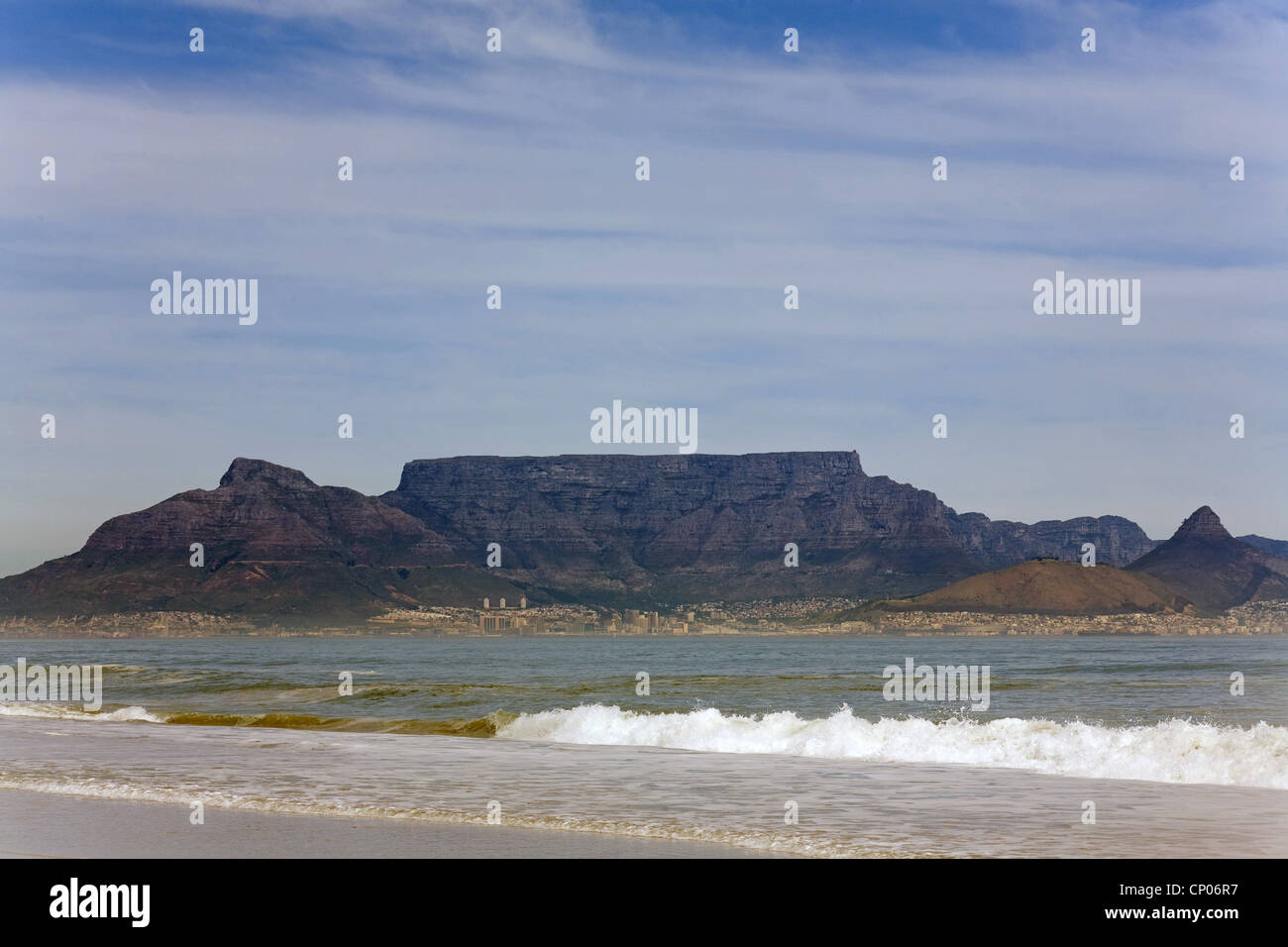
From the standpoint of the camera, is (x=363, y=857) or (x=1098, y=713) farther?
(x=1098, y=713)

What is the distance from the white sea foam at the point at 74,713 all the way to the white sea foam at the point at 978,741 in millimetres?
18003

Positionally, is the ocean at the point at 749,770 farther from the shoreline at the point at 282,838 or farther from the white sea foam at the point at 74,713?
the shoreline at the point at 282,838

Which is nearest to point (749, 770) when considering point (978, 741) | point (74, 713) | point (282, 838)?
point (978, 741)

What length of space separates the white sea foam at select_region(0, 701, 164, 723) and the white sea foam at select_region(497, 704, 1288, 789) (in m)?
18.0

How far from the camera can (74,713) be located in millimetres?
51250

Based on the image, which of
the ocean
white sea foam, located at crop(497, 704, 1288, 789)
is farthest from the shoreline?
white sea foam, located at crop(497, 704, 1288, 789)

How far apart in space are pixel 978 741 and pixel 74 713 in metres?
38.3

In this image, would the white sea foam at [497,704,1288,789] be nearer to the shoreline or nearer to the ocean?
the ocean

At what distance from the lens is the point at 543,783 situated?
24.7m

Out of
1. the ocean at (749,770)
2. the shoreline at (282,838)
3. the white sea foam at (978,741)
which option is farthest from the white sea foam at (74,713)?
the shoreline at (282,838)

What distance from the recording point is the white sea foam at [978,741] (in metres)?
26.2
